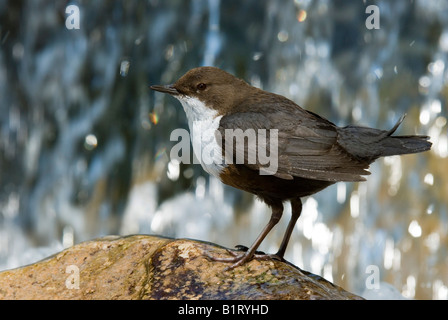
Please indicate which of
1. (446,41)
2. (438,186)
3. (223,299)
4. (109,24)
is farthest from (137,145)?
(223,299)

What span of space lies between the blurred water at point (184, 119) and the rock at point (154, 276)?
3.22m

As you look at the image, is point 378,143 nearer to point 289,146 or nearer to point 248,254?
point 289,146

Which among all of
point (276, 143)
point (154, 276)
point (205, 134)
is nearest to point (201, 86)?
point (205, 134)

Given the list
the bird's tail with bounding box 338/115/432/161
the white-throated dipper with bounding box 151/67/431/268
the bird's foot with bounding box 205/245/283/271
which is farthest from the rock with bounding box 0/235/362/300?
the bird's tail with bounding box 338/115/432/161

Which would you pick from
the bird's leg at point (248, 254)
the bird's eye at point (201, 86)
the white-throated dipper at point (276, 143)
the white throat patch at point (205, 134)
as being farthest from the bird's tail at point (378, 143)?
the bird's eye at point (201, 86)

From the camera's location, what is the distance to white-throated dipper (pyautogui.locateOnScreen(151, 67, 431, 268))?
275 cm

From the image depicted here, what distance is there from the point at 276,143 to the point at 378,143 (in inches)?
20.1

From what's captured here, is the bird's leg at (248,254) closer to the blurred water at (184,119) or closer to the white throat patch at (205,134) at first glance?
the white throat patch at (205,134)

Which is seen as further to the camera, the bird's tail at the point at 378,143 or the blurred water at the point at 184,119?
the blurred water at the point at 184,119

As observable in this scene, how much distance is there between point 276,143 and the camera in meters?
2.81

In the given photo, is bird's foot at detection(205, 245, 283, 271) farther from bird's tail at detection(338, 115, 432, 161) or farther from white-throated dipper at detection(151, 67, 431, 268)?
bird's tail at detection(338, 115, 432, 161)

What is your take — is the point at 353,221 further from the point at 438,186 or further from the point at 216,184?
the point at 216,184

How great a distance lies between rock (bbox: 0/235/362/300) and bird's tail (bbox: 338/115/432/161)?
2.15 ft

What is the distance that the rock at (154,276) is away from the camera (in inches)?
99.3
